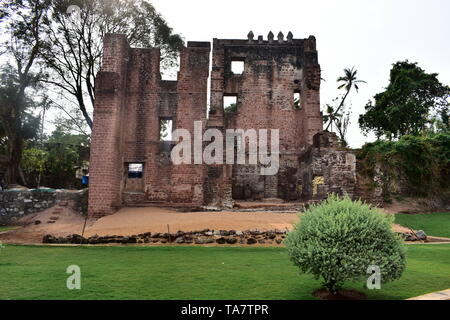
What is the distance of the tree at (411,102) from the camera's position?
33.1m

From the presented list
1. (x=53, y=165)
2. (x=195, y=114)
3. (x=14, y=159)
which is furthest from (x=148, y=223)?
(x=53, y=165)

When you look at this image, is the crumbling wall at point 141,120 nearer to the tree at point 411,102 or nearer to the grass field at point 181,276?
the grass field at point 181,276

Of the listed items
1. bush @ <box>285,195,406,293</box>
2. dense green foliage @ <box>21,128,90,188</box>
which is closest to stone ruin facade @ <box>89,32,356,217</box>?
dense green foliage @ <box>21,128,90,188</box>

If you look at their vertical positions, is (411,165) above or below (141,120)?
below

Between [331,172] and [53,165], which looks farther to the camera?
[53,165]

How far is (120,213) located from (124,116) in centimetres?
462

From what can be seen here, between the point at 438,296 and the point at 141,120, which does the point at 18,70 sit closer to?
the point at 141,120

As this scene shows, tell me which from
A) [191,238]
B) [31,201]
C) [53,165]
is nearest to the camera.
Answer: [191,238]

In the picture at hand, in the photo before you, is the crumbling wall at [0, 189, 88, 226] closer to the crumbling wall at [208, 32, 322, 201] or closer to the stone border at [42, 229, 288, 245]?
the stone border at [42, 229, 288, 245]

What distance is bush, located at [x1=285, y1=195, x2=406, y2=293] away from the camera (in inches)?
200

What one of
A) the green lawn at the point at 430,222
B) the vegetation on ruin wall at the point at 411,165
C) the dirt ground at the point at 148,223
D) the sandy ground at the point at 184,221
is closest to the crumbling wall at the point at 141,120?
the dirt ground at the point at 148,223

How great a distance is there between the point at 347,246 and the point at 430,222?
14.7m

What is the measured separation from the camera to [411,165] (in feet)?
74.0

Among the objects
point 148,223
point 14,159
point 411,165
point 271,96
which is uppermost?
point 271,96
